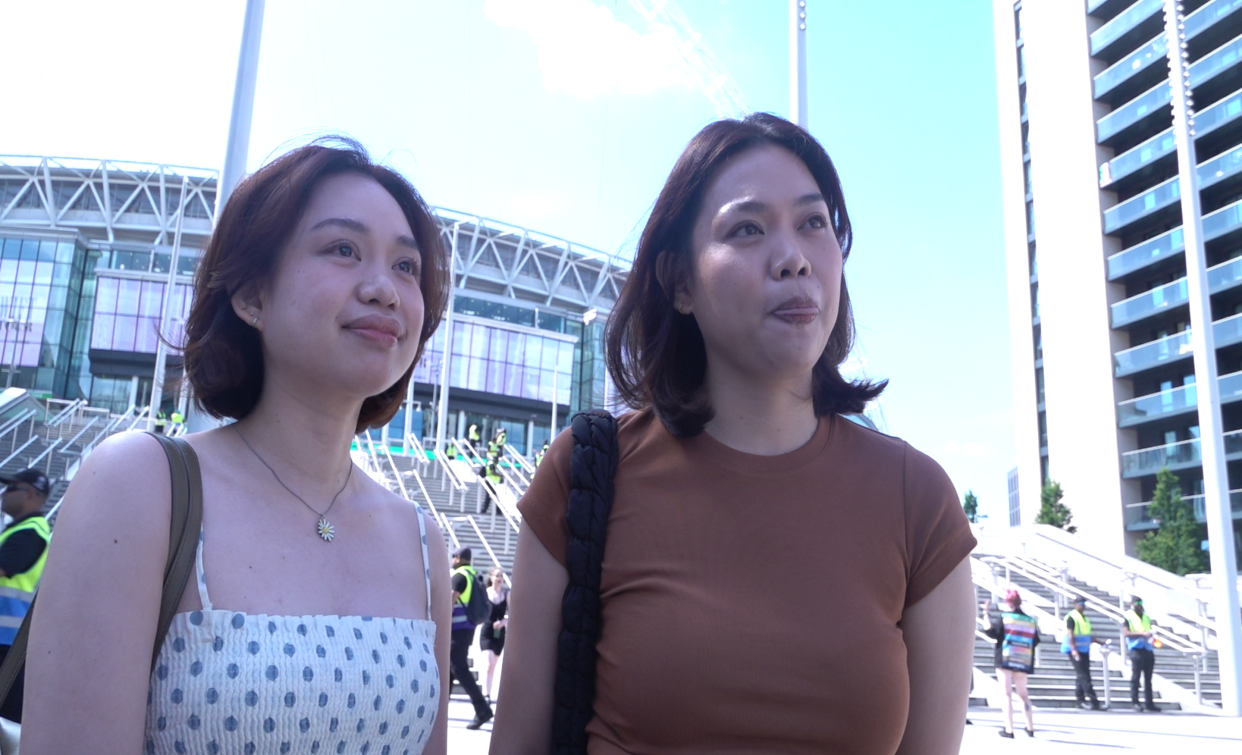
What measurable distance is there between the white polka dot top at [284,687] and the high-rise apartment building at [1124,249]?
1595 inches

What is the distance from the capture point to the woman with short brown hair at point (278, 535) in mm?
1489

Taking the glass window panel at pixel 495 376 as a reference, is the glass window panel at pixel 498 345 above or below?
above

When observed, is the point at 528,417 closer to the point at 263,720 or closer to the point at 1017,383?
the point at 1017,383

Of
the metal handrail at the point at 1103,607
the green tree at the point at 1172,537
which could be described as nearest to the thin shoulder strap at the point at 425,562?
the metal handrail at the point at 1103,607

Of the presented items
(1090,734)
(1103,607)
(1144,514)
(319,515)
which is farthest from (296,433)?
(1144,514)

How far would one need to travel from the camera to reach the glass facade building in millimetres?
48312

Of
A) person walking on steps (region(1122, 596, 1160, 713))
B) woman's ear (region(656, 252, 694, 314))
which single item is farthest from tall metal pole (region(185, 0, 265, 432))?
person walking on steps (region(1122, 596, 1160, 713))

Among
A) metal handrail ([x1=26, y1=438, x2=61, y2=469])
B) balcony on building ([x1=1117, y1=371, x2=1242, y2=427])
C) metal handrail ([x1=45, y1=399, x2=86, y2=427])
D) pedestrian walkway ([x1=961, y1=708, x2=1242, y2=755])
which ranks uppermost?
balcony on building ([x1=1117, y1=371, x2=1242, y2=427])

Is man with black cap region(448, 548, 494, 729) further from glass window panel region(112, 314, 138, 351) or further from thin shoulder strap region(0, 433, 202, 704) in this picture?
glass window panel region(112, 314, 138, 351)

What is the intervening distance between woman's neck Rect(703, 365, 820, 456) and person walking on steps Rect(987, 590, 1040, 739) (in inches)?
372

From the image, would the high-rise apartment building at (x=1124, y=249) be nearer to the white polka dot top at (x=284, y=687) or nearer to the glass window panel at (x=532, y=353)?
the glass window panel at (x=532, y=353)

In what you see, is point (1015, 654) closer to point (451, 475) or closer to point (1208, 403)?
point (1208, 403)

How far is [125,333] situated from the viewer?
4891 cm

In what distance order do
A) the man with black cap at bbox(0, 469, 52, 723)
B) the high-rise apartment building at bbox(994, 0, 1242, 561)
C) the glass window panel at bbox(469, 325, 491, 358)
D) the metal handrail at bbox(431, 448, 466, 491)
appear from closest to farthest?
the man with black cap at bbox(0, 469, 52, 723), the metal handrail at bbox(431, 448, 466, 491), the high-rise apartment building at bbox(994, 0, 1242, 561), the glass window panel at bbox(469, 325, 491, 358)
